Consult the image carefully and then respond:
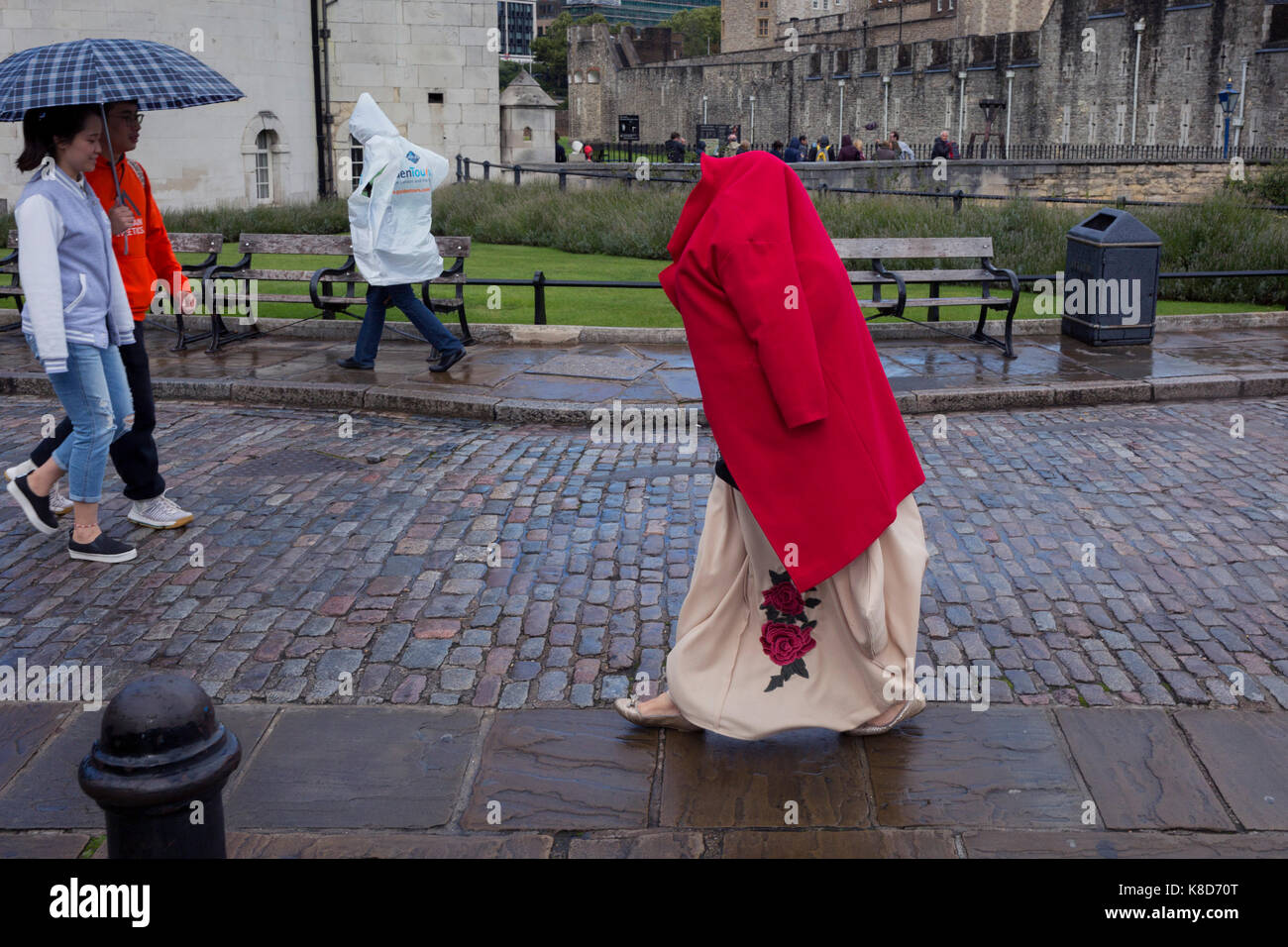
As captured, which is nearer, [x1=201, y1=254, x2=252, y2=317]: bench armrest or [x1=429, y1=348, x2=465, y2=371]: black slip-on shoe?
[x1=429, y1=348, x2=465, y2=371]: black slip-on shoe

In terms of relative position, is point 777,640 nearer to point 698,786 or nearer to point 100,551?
point 698,786

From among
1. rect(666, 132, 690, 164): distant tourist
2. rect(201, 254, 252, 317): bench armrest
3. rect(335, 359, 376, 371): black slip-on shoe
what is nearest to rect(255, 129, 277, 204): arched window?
rect(201, 254, 252, 317): bench armrest

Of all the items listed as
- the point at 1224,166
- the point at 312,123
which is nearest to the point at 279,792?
the point at 312,123

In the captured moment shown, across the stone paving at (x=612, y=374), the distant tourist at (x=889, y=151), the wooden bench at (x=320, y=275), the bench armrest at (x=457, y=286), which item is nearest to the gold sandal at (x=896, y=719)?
the stone paving at (x=612, y=374)

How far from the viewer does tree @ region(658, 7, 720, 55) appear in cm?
12056

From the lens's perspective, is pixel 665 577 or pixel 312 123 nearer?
pixel 665 577

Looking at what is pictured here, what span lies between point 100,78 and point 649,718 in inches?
138

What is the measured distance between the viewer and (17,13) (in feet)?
67.9

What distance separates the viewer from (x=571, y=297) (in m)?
13.2

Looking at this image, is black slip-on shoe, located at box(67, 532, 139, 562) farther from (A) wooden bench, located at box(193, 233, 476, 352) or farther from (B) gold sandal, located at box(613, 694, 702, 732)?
(A) wooden bench, located at box(193, 233, 476, 352)

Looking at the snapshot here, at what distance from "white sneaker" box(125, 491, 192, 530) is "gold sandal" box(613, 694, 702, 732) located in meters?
2.92

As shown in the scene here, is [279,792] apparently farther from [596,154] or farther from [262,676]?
[596,154]

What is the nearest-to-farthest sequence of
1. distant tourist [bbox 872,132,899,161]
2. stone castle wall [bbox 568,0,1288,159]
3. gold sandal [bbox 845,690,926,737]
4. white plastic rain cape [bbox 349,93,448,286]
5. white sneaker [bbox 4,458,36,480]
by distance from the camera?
1. gold sandal [bbox 845,690,926,737]
2. white sneaker [bbox 4,458,36,480]
3. white plastic rain cape [bbox 349,93,448,286]
4. distant tourist [bbox 872,132,899,161]
5. stone castle wall [bbox 568,0,1288,159]
